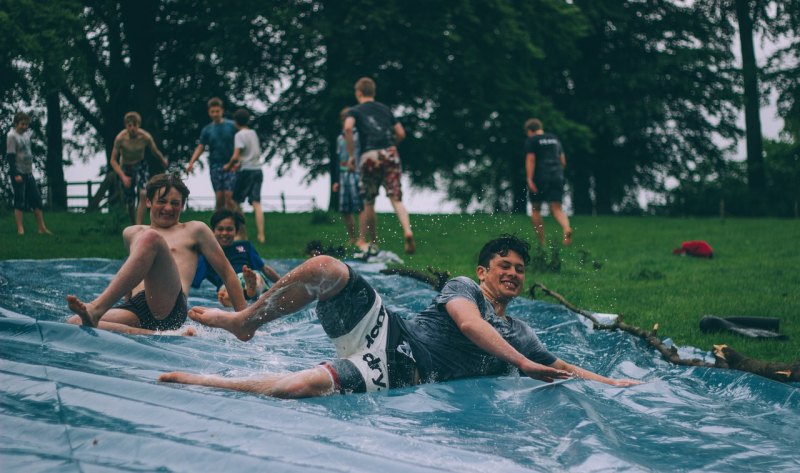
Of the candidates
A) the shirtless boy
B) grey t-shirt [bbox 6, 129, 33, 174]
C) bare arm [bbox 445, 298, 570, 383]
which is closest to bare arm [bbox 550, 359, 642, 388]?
bare arm [bbox 445, 298, 570, 383]

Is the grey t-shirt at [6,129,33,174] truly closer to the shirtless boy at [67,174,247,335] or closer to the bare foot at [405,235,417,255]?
the bare foot at [405,235,417,255]

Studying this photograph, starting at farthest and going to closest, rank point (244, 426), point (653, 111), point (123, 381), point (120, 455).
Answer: point (653, 111) < point (123, 381) < point (244, 426) < point (120, 455)

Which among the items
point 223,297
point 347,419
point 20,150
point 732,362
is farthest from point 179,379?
point 20,150

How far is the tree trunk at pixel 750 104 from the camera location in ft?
93.1

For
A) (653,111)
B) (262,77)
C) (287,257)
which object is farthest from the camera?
(653,111)

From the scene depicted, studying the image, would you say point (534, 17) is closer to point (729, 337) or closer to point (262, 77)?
point (262, 77)

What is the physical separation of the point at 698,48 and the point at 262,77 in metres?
15.0

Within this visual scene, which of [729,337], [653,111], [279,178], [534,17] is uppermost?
[534,17]

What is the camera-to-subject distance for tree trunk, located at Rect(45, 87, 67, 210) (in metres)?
25.8

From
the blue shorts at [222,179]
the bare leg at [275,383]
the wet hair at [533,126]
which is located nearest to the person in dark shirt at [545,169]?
the wet hair at [533,126]

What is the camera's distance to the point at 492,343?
14.6ft

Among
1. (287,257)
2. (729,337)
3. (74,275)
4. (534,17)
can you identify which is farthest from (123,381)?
(534,17)

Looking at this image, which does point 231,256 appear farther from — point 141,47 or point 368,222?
point 141,47

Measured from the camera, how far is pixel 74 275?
364 inches
